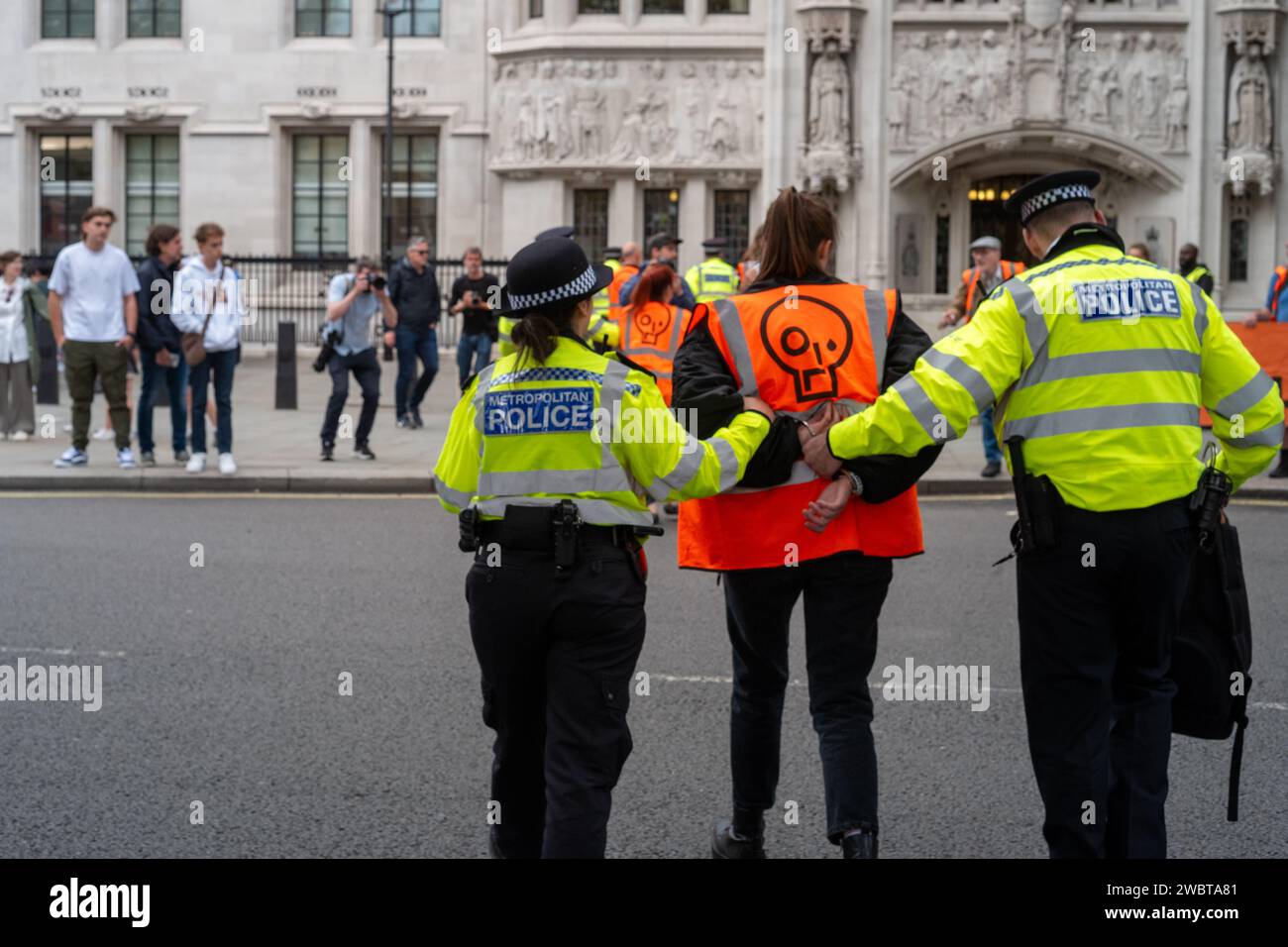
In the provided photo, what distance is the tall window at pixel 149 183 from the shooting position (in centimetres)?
3388

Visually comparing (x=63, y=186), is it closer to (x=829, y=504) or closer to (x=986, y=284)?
(x=986, y=284)

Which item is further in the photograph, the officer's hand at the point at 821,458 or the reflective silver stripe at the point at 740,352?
the reflective silver stripe at the point at 740,352

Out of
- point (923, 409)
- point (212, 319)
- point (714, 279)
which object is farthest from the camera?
point (714, 279)

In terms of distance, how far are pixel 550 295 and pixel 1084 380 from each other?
1.38 metres

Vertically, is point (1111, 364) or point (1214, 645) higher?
point (1111, 364)

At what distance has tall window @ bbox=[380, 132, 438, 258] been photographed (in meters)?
33.0

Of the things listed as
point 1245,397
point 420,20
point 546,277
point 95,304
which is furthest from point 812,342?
point 420,20

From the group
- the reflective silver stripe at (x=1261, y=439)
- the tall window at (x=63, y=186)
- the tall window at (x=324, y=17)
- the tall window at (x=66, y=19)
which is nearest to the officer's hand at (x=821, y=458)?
the reflective silver stripe at (x=1261, y=439)

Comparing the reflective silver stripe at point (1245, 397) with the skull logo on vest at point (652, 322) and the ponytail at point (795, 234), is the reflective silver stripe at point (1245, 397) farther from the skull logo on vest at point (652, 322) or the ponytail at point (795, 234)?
the skull logo on vest at point (652, 322)

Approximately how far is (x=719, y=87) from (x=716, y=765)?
81.8 feet

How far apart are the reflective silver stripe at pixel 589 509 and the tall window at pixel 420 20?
29.2m

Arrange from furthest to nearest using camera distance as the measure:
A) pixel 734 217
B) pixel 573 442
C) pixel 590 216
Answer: pixel 590 216
pixel 734 217
pixel 573 442

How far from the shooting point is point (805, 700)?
7.44 meters

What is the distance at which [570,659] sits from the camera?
15.0ft
